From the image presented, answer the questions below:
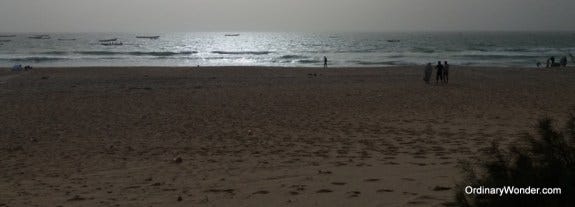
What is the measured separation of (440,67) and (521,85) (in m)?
3.12

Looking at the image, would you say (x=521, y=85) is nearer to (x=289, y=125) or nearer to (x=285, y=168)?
(x=289, y=125)

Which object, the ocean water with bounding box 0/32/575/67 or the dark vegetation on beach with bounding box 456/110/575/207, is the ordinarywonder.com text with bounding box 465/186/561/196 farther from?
the ocean water with bounding box 0/32/575/67

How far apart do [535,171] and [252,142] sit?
20.2ft

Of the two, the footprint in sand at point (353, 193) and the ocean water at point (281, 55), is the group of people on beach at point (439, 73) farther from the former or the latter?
the ocean water at point (281, 55)

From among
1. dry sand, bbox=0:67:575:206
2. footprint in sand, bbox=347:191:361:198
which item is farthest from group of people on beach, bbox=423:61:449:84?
footprint in sand, bbox=347:191:361:198

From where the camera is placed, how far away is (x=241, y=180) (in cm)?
608

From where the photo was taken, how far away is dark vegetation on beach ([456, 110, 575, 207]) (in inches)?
117

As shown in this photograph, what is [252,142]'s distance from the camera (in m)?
8.90

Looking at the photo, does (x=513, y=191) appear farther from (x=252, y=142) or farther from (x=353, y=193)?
(x=252, y=142)

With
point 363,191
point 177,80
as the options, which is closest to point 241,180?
point 363,191

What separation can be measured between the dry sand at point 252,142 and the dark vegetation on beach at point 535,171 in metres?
1.45

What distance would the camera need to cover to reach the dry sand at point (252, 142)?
18.0 feet

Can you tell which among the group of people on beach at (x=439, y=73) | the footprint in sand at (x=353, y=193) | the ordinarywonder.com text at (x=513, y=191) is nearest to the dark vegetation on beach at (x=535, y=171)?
the ordinarywonder.com text at (x=513, y=191)

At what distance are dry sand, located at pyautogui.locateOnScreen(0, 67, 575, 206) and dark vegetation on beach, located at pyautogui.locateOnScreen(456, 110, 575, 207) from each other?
145 cm
